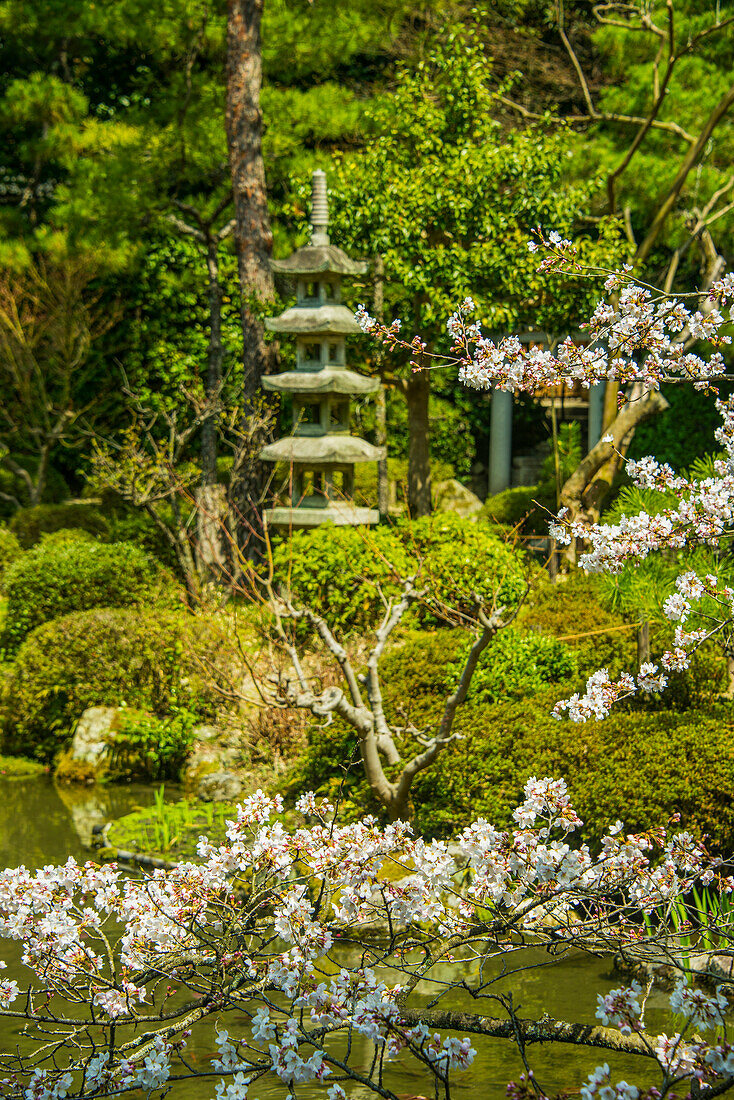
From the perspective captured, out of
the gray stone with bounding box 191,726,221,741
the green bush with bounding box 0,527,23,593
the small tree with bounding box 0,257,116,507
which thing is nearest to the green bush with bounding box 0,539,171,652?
the gray stone with bounding box 191,726,221,741

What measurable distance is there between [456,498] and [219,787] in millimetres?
9126

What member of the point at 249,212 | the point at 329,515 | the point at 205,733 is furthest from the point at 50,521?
the point at 205,733

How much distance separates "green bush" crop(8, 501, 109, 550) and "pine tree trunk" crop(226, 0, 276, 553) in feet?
6.93

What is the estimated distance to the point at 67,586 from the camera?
9.01m

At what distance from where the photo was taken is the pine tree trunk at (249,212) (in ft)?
36.6

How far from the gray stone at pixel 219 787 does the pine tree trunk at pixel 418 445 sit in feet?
16.7

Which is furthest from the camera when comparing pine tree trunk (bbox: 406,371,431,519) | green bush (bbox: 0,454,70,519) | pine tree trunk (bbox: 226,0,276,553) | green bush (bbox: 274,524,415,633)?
green bush (bbox: 0,454,70,519)

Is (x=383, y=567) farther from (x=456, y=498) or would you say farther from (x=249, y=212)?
(x=456, y=498)

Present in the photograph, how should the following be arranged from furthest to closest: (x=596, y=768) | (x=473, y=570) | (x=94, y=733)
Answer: (x=473, y=570) < (x=94, y=733) < (x=596, y=768)

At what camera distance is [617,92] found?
37.7 feet

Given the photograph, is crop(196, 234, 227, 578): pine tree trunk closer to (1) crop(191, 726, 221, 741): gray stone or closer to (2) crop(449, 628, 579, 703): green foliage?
(1) crop(191, 726, 221, 741): gray stone

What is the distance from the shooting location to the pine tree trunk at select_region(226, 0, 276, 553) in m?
11.1

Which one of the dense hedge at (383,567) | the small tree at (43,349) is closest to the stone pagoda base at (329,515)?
the dense hedge at (383,567)

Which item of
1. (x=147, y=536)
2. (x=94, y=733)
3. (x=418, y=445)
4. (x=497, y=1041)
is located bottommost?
(x=94, y=733)
